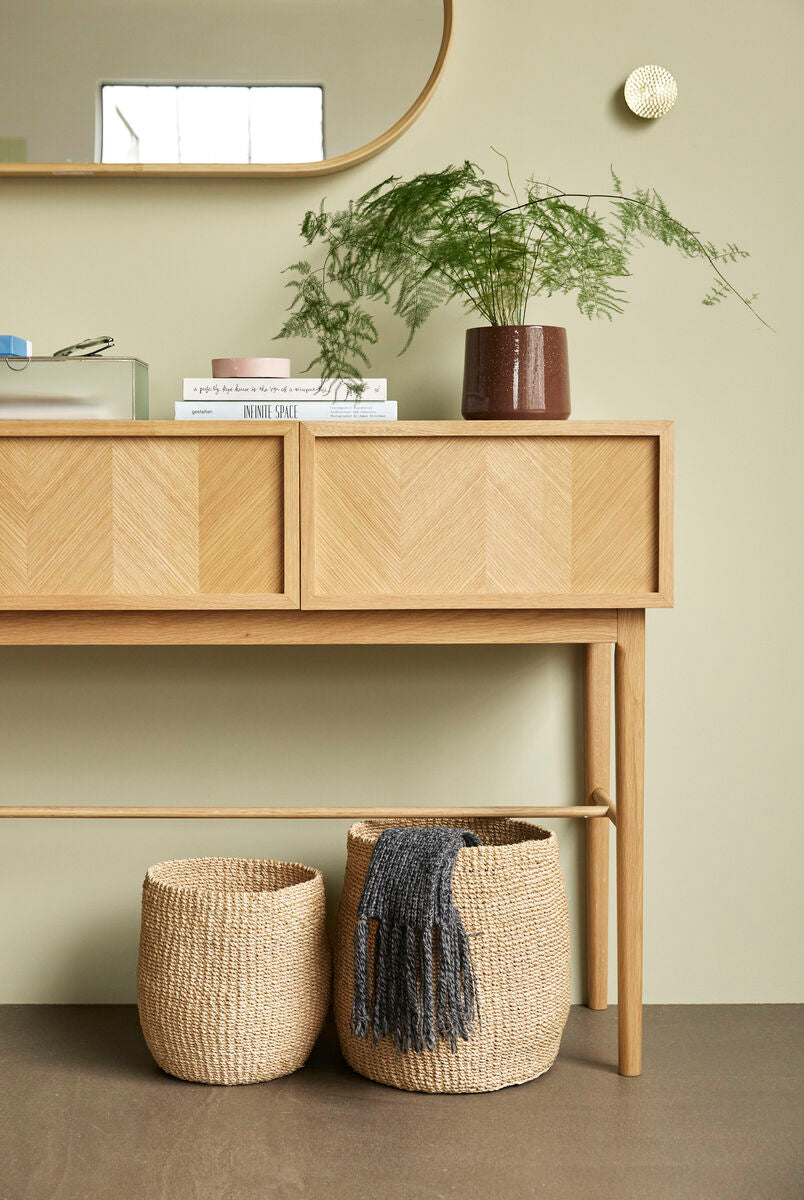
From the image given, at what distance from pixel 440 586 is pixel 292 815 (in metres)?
0.42

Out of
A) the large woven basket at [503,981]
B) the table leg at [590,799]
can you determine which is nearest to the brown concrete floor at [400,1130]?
the large woven basket at [503,981]

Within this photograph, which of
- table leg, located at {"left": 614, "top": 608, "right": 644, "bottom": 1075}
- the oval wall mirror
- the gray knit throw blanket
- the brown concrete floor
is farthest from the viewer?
the oval wall mirror

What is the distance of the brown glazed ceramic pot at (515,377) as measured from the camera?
162cm

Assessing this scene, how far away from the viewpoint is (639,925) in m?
1.60

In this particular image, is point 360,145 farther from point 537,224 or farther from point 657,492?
point 657,492

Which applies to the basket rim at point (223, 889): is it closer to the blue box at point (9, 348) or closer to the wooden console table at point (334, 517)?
the wooden console table at point (334, 517)

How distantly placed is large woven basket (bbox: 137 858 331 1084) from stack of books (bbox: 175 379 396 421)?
68 cm

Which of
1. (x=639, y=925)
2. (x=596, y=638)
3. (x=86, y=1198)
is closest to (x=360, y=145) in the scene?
(x=596, y=638)

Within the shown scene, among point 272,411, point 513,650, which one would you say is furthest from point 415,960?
point 272,411

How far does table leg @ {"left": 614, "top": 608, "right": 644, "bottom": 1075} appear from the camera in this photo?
62.6 inches

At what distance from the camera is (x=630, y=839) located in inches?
63.2

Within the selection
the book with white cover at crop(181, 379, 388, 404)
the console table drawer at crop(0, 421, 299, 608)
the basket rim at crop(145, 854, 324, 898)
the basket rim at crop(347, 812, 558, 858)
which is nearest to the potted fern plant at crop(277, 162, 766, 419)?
the book with white cover at crop(181, 379, 388, 404)

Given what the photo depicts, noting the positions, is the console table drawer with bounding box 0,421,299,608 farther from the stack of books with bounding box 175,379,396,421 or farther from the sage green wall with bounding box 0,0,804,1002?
the sage green wall with bounding box 0,0,804,1002

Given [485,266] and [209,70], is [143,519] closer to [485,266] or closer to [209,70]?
[485,266]
